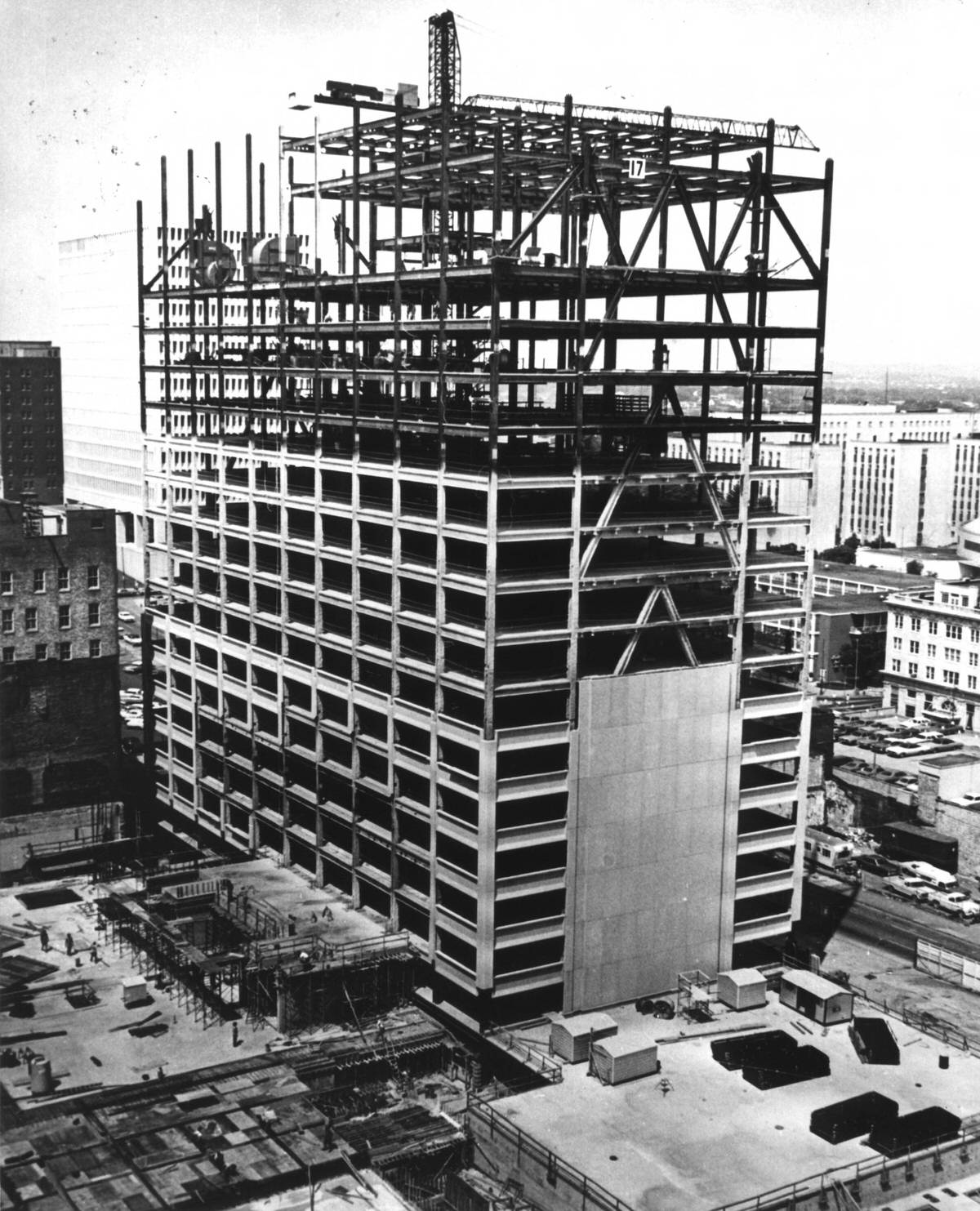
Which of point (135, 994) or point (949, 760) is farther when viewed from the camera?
point (949, 760)

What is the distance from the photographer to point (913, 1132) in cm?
5353

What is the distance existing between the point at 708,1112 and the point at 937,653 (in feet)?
323

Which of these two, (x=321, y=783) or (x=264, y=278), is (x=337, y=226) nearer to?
(x=264, y=278)

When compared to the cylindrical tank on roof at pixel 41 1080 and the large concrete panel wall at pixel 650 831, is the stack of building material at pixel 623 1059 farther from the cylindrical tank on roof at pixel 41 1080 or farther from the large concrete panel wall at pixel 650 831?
the cylindrical tank on roof at pixel 41 1080

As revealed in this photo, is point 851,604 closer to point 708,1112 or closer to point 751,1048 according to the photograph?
point 751,1048

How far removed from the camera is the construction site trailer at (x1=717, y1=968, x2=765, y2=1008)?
211 ft

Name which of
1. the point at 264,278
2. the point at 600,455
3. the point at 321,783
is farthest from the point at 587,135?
the point at 321,783

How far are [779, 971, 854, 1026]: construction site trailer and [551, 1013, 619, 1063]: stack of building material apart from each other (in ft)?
31.0

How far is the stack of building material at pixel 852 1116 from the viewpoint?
5331cm

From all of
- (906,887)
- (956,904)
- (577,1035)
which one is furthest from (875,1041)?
(906,887)

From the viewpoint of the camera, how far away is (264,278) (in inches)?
3371

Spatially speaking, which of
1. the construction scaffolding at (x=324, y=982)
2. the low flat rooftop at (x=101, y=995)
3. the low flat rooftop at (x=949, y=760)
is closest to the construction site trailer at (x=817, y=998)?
the construction scaffolding at (x=324, y=982)

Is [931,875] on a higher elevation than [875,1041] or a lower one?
lower

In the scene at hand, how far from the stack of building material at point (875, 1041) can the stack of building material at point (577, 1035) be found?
10.9m
